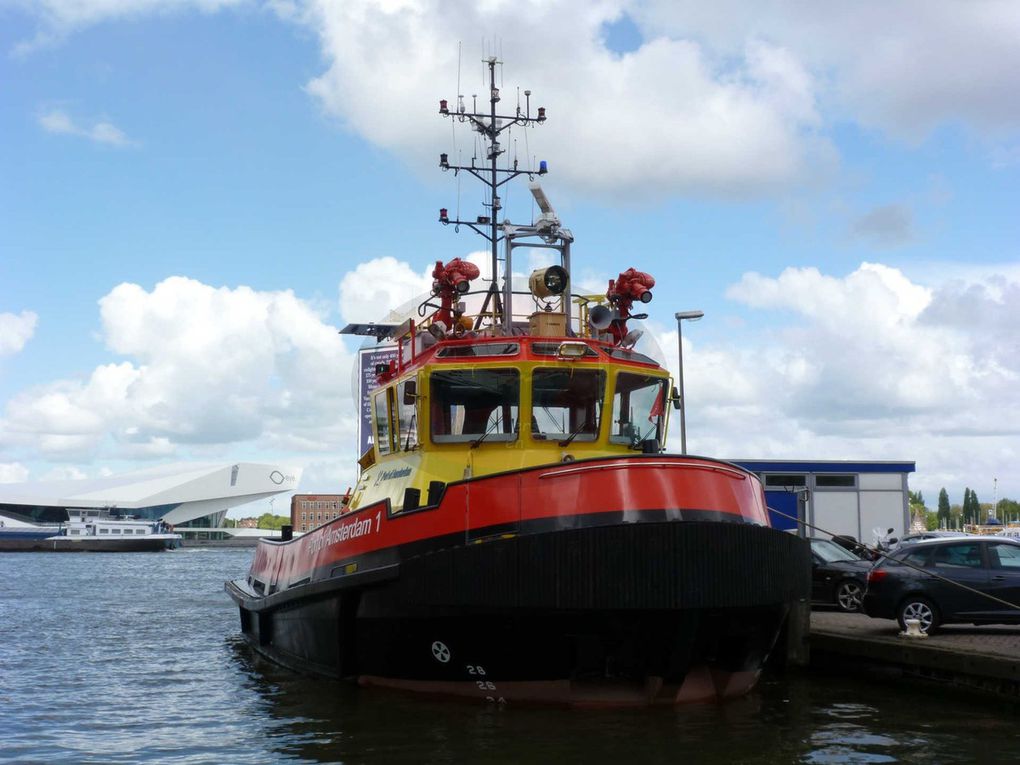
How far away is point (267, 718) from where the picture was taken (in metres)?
11.9

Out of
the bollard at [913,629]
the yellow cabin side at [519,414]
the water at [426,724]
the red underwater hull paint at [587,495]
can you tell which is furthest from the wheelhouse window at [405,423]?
the bollard at [913,629]

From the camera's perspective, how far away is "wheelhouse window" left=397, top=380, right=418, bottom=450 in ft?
40.8

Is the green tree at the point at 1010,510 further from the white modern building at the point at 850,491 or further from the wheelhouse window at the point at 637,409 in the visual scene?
the wheelhouse window at the point at 637,409

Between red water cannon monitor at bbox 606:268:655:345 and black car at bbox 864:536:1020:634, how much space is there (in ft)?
14.8

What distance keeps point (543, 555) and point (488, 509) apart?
2.58 feet

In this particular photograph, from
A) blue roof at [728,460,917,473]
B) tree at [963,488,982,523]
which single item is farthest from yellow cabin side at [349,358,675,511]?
tree at [963,488,982,523]

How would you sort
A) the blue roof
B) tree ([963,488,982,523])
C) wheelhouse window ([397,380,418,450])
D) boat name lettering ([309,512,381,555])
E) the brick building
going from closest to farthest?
boat name lettering ([309,512,381,555]) < wheelhouse window ([397,380,418,450]) < the blue roof < the brick building < tree ([963,488,982,523])

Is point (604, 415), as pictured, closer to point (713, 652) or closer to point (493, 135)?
point (713, 652)

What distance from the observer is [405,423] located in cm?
1277

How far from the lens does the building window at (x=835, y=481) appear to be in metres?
29.0

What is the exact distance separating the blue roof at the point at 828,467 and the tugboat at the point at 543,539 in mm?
15982

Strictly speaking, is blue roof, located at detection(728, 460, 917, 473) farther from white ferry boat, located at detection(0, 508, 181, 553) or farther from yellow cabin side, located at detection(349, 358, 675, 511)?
white ferry boat, located at detection(0, 508, 181, 553)

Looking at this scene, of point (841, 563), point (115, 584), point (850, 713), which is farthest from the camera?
point (115, 584)

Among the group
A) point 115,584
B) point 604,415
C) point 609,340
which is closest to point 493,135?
point 609,340
